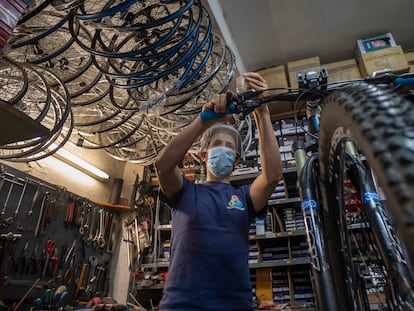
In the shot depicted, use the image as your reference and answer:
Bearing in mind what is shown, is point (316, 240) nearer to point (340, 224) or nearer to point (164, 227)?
point (340, 224)

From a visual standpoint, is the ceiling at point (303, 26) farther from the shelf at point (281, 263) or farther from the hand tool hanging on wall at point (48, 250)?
the hand tool hanging on wall at point (48, 250)

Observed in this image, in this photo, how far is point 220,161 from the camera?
1.21 m

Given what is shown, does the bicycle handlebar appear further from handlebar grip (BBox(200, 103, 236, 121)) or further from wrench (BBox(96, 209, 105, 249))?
wrench (BBox(96, 209, 105, 249))

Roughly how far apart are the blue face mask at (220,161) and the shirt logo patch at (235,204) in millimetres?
138

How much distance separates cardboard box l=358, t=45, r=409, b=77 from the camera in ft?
7.84

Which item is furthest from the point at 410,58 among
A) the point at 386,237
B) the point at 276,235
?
the point at 386,237

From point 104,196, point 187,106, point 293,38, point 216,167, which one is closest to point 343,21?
point 293,38

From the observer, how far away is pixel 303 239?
7.43ft

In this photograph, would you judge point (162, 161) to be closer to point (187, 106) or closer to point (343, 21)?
point (187, 106)

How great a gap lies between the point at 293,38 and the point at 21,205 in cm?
295

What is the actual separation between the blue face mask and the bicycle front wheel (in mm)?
442

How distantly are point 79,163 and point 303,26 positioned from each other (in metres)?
2.68

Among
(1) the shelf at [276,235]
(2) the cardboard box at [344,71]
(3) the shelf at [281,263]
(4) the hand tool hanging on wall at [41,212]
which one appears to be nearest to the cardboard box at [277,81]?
(2) the cardboard box at [344,71]

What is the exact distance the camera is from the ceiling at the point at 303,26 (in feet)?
8.10
